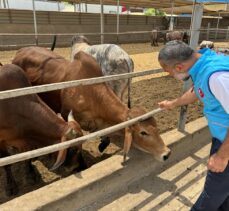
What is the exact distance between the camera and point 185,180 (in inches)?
138

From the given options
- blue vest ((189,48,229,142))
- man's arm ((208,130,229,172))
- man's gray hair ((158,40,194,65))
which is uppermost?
man's gray hair ((158,40,194,65))

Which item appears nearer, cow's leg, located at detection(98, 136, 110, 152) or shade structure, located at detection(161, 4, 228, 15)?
cow's leg, located at detection(98, 136, 110, 152)

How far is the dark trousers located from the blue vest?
0.75 ft

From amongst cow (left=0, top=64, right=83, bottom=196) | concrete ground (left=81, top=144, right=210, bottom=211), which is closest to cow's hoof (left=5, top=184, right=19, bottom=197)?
cow (left=0, top=64, right=83, bottom=196)

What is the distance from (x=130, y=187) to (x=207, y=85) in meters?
1.86

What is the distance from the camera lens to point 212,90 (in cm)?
184

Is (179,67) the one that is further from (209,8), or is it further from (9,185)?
(209,8)

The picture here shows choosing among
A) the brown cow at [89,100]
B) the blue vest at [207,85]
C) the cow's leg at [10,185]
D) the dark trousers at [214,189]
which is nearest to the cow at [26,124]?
the cow's leg at [10,185]

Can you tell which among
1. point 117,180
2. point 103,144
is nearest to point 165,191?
point 117,180

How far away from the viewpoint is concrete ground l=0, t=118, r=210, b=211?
276 cm

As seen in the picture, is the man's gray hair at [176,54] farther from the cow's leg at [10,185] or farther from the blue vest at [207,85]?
the cow's leg at [10,185]

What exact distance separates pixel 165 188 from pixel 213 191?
1.17 meters

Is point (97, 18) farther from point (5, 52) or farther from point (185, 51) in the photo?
point (185, 51)

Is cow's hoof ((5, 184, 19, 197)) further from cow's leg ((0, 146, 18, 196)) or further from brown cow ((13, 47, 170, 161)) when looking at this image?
brown cow ((13, 47, 170, 161))
